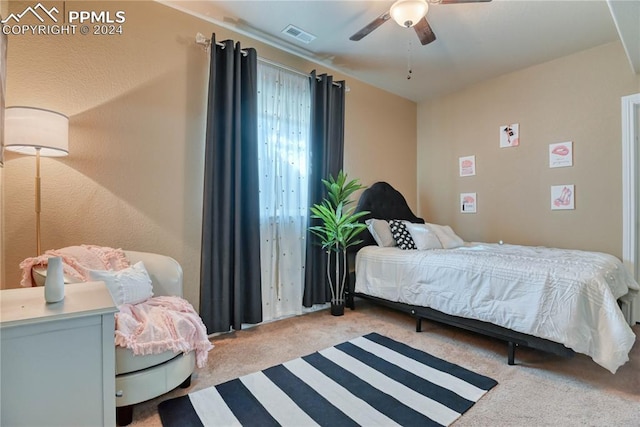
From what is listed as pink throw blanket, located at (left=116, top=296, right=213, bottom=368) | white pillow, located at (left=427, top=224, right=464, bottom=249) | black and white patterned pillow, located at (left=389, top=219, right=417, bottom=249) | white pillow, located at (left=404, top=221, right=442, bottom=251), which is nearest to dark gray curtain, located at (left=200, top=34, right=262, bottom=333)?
pink throw blanket, located at (left=116, top=296, right=213, bottom=368)

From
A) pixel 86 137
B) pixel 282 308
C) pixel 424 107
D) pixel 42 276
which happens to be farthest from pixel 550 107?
pixel 42 276

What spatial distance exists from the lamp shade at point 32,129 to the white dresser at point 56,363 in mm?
913

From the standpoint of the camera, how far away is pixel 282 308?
3049 mm

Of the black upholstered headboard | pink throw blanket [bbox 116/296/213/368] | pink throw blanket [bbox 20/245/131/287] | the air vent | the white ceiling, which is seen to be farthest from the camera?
the black upholstered headboard

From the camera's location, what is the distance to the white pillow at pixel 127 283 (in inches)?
66.7

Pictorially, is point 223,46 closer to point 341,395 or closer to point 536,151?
point 341,395

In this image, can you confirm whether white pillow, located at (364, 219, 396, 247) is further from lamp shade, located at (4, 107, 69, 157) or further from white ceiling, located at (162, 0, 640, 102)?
lamp shade, located at (4, 107, 69, 157)

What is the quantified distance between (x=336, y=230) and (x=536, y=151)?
2569mm

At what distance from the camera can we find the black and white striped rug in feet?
5.06

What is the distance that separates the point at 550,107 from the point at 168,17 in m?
4.01

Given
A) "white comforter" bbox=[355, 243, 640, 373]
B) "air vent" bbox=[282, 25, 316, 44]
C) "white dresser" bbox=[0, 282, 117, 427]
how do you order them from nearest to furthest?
"white dresser" bbox=[0, 282, 117, 427] → "white comforter" bbox=[355, 243, 640, 373] → "air vent" bbox=[282, 25, 316, 44]

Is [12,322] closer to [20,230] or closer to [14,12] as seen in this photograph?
[20,230]

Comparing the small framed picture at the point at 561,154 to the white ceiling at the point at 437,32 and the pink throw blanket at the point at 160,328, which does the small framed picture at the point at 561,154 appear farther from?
the pink throw blanket at the point at 160,328

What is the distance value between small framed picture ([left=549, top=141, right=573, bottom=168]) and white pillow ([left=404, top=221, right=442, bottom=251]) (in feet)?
5.19
